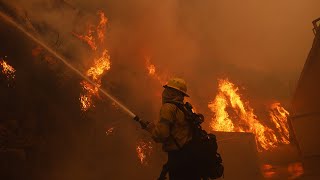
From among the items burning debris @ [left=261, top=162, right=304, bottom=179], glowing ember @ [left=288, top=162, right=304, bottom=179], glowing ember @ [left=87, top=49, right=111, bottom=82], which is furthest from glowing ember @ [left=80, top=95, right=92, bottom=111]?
glowing ember @ [left=288, top=162, right=304, bottom=179]

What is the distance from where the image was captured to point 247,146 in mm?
12914

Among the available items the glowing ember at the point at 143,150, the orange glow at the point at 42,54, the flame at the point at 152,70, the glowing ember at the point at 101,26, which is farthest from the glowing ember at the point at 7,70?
the flame at the point at 152,70

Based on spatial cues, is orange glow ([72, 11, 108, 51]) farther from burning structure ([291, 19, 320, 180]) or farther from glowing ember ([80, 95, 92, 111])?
burning structure ([291, 19, 320, 180])

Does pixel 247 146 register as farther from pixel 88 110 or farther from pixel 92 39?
pixel 92 39

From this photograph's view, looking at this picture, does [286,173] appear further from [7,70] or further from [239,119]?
[7,70]

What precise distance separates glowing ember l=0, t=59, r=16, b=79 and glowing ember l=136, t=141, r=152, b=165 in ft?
17.7

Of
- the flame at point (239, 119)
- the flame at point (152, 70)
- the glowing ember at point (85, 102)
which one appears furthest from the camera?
the flame at point (239, 119)

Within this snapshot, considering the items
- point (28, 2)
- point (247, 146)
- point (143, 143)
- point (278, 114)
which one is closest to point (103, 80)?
point (143, 143)

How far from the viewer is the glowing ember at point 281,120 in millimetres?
23891

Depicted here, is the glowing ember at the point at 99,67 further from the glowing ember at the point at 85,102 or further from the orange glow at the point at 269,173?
the orange glow at the point at 269,173

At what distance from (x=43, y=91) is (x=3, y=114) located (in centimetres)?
164

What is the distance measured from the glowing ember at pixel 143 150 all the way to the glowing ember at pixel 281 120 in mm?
15326

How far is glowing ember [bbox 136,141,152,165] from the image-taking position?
11.6 metres

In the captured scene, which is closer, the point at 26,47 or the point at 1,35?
the point at 1,35
